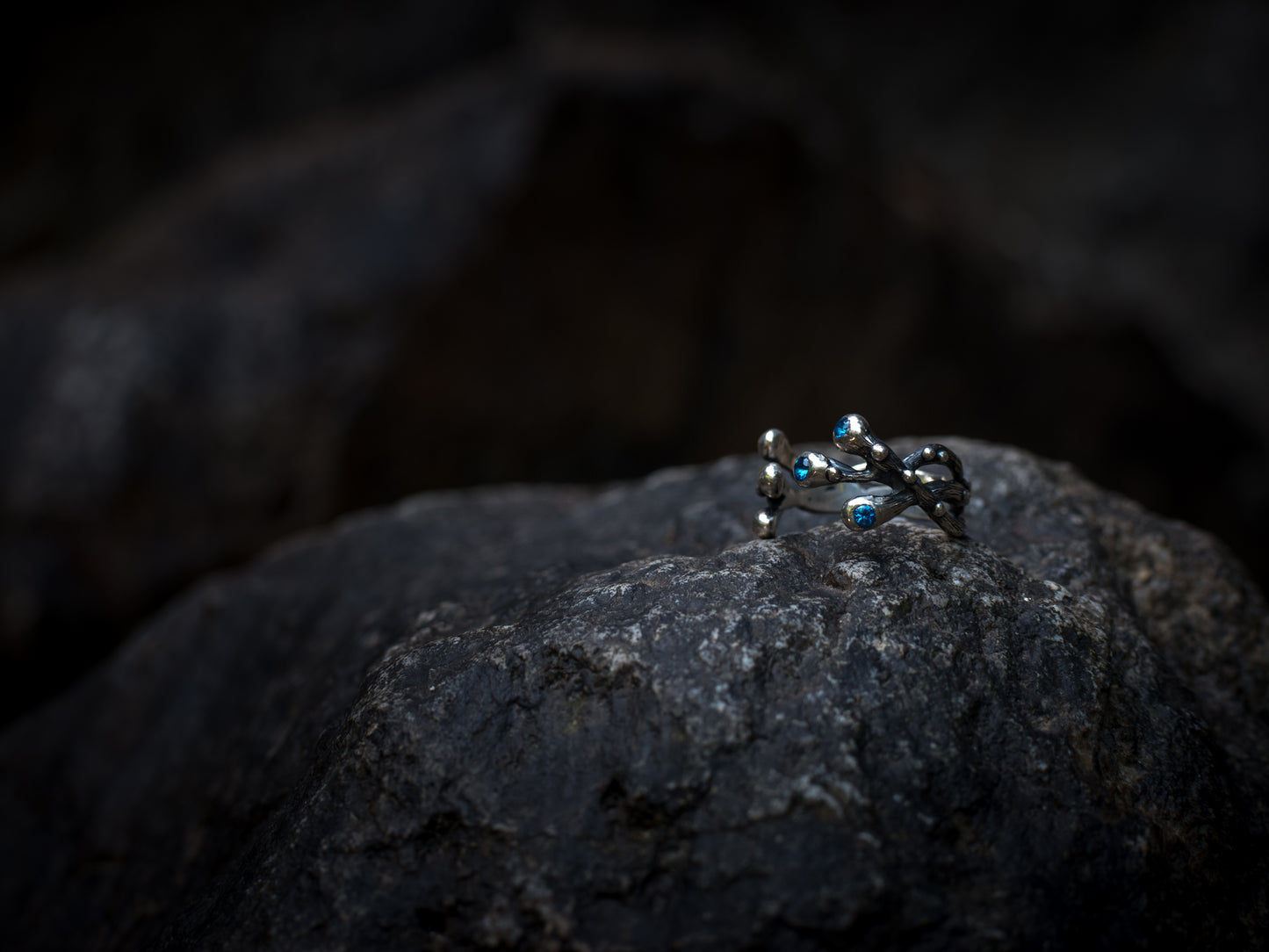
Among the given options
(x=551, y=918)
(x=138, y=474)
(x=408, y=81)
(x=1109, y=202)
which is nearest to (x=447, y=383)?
(x=138, y=474)

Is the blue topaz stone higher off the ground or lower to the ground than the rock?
higher

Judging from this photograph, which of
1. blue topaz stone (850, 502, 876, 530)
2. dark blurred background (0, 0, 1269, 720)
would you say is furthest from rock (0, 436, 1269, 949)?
dark blurred background (0, 0, 1269, 720)

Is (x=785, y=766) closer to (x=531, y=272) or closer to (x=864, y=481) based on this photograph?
(x=864, y=481)

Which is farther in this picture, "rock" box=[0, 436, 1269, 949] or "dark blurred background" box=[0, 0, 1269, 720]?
"dark blurred background" box=[0, 0, 1269, 720]

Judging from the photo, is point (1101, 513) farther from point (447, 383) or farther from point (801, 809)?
point (447, 383)

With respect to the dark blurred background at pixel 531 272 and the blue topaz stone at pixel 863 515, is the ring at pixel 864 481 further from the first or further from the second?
the dark blurred background at pixel 531 272

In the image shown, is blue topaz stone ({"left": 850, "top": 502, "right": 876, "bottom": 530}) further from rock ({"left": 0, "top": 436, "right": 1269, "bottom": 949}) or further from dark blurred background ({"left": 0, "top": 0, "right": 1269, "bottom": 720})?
dark blurred background ({"left": 0, "top": 0, "right": 1269, "bottom": 720})
